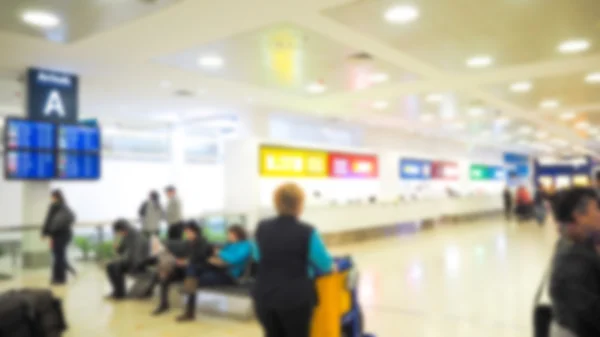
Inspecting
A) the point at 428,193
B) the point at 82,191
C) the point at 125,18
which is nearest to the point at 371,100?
the point at 125,18

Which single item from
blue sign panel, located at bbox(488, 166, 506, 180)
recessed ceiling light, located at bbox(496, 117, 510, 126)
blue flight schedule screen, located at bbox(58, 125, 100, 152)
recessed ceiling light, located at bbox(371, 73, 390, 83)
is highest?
recessed ceiling light, located at bbox(371, 73, 390, 83)

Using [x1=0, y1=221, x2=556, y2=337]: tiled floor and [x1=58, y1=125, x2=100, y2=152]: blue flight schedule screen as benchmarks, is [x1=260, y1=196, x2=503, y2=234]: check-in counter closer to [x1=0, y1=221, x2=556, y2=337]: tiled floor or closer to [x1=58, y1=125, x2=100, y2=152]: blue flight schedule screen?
[x1=0, y1=221, x2=556, y2=337]: tiled floor

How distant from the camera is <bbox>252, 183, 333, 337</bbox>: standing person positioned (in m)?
2.79

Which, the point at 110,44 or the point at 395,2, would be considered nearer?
the point at 395,2

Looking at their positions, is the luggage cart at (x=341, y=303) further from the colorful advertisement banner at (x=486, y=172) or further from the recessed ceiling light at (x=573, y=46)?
the colorful advertisement banner at (x=486, y=172)

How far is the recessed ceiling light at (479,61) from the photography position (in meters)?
7.41

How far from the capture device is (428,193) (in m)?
20.3

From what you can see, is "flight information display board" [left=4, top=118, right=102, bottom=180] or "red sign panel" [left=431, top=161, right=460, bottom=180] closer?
"flight information display board" [left=4, top=118, right=102, bottom=180]

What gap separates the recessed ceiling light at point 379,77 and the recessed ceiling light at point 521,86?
8.94 feet

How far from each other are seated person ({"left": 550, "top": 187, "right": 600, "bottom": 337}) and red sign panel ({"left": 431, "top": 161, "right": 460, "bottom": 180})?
18.6 metres

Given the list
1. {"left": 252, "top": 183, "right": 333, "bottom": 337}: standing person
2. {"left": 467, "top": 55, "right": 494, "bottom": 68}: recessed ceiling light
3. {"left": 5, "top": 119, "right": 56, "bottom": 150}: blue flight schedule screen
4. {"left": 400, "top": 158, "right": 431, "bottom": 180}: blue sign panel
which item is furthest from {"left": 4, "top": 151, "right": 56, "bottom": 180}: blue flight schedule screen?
{"left": 400, "top": 158, "right": 431, "bottom": 180}: blue sign panel

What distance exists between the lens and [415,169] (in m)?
18.7

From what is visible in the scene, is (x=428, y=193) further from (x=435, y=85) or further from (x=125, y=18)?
(x=125, y=18)

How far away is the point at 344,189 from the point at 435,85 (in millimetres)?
6917
